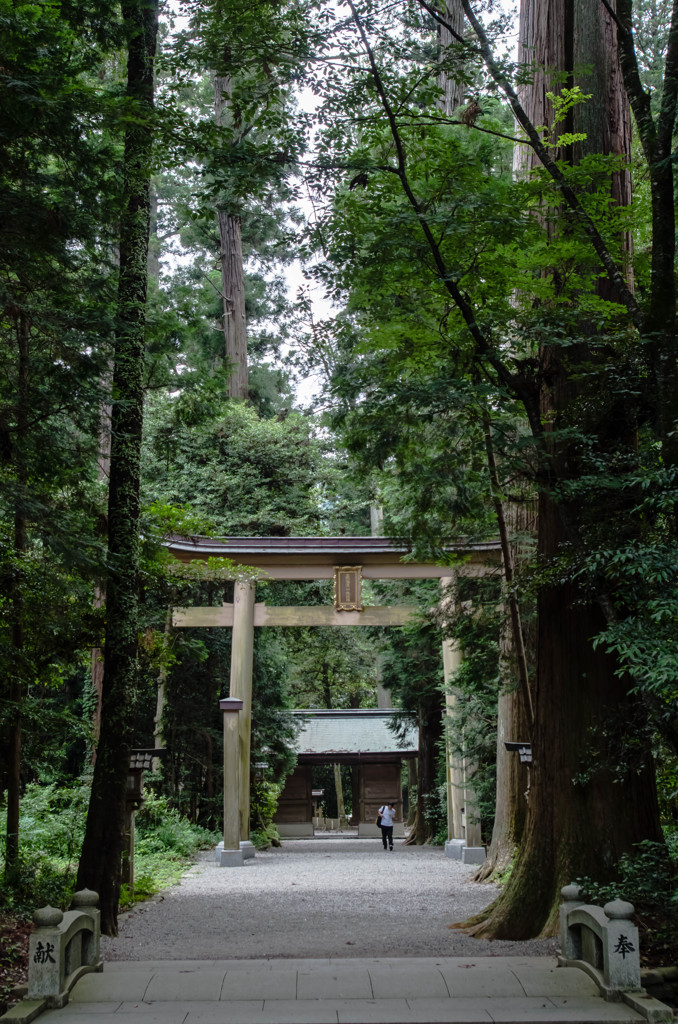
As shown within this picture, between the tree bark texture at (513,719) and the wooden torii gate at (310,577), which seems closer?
the tree bark texture at (513,719)

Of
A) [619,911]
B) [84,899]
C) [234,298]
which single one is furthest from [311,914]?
[234,298]

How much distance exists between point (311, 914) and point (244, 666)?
18.6 ft

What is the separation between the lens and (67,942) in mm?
4887

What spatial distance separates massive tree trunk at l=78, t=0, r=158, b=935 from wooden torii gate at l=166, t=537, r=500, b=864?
5.29 meters

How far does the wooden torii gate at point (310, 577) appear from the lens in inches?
543

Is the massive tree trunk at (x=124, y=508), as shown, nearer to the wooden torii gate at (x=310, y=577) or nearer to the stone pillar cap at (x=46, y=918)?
the stone pillar cap at (x=46, y=918)

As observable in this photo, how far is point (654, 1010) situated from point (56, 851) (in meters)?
7.26

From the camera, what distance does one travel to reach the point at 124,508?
8.16 m

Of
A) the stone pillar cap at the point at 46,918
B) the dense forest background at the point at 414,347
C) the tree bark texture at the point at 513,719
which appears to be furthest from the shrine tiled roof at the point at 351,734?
the stone pillar cap at the point at 46,918


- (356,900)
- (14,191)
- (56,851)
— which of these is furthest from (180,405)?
(356,900)

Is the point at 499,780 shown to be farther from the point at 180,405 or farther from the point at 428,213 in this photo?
the point at 428,213

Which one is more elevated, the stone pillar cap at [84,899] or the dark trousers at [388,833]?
the stone pillar cap at [84,899]

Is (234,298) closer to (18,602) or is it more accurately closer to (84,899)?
(18,602)

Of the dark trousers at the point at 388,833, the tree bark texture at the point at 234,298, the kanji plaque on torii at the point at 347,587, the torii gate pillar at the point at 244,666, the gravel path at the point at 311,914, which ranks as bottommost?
the dark trousers at the point at 388,833
